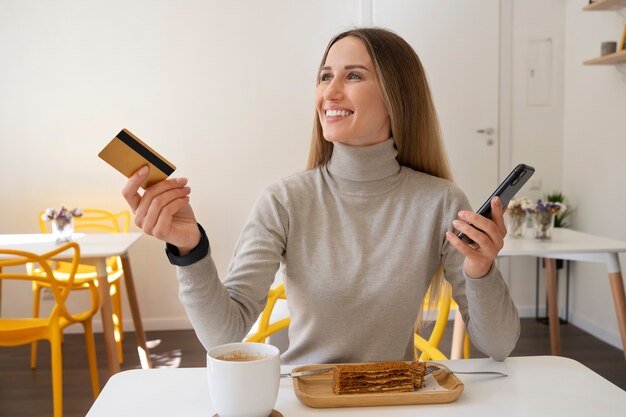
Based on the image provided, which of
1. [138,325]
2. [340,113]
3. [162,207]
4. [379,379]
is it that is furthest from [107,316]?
[379,379]

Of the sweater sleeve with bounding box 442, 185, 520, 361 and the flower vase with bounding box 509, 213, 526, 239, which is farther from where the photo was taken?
the flower vase with bounding box 509, 213, 526, 239

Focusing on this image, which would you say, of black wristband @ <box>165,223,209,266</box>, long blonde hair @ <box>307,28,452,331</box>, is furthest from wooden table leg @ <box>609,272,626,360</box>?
black wristband @ <box>165,223,209,266</box>

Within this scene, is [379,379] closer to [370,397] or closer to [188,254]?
[370,397]

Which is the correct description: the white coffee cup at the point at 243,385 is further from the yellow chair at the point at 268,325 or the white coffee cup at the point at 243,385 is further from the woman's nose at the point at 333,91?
the yellow chair at the point at 268,325

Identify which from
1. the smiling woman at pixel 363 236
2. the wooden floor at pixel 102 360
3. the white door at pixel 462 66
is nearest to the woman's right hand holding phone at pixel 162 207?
the smiling woman at pixel 363 236

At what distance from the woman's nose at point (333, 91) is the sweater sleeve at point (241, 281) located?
8.7 inches

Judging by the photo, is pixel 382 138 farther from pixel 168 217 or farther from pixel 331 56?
pixel 168 217

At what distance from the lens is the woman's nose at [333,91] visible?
4.58 ft

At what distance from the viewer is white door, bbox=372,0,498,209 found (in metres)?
4.36

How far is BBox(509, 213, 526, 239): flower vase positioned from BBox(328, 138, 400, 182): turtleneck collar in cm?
189

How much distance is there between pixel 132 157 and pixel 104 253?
1.99 metres

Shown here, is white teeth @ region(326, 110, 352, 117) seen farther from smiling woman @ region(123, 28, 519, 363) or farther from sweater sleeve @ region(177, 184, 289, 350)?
sweater sleeve @ region(177, 184, 289, 350)

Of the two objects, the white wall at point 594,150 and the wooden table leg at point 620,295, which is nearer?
the wooden table leg at point 620,295

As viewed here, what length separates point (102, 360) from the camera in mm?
3773
